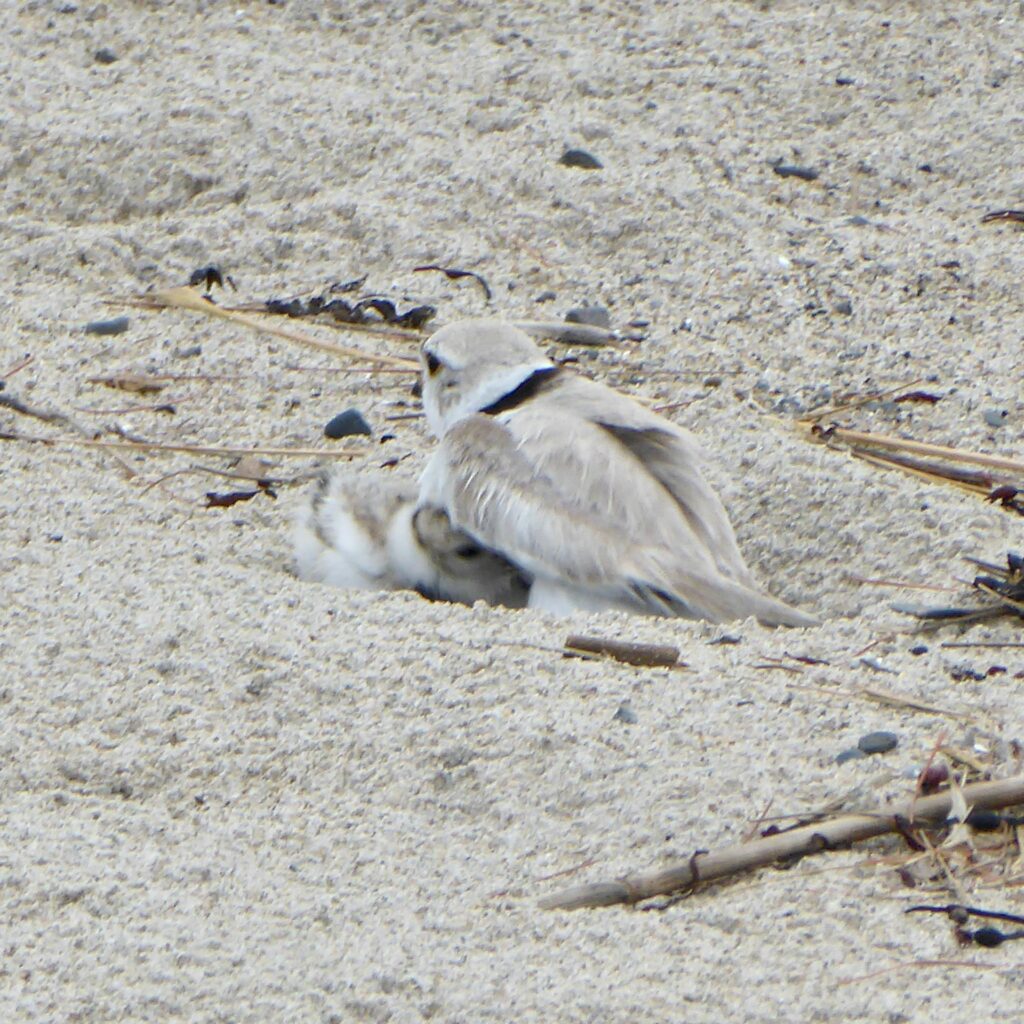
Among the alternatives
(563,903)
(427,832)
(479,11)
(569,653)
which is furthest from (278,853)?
(479,11)

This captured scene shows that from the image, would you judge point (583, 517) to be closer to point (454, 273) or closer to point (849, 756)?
point (849, 756)

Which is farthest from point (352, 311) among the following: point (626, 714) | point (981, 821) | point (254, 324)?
point (981, 821)

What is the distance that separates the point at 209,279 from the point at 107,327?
35cm

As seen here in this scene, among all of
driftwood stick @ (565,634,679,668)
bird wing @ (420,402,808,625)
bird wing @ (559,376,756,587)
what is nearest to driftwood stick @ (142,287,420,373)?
bird wing @ (559,376,756,587)

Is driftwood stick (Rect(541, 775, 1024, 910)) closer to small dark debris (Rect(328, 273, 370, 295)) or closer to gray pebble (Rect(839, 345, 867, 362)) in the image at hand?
gray pebble (Rect(839, 345, 867, 362))

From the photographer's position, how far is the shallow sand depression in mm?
2650

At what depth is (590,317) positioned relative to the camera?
5203 mm

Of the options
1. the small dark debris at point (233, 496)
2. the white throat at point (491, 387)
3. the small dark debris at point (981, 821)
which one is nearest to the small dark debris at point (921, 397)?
the white throat at point (491, 387)

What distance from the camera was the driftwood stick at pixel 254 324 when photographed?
506 cm

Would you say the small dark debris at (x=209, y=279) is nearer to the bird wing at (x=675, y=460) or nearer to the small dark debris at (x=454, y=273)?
the small dark debris at (x=454, y=273)

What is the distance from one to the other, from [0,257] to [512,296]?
1500 millimetres

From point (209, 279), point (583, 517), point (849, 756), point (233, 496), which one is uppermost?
point (849, 756)

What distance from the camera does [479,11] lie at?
6621 mm

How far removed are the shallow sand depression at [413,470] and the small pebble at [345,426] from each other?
4 centimetres
